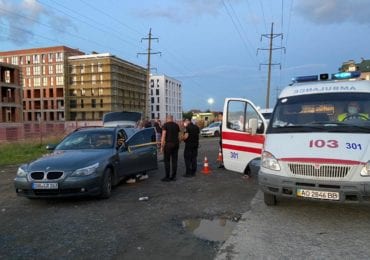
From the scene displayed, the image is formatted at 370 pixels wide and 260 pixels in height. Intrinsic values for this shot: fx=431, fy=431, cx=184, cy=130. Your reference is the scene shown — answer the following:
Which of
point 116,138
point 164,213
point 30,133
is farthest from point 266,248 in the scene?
point 30,133

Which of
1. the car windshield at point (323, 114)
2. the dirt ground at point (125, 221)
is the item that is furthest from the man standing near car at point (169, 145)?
the car windshield at point (323, 114)

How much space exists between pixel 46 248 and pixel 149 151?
6006mm

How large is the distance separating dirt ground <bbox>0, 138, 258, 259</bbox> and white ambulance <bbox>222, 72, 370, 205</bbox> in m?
1.20

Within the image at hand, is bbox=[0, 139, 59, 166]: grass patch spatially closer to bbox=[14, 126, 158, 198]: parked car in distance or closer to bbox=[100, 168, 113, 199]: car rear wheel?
bbox=[14, 126, 158, 198]: parked car in distance

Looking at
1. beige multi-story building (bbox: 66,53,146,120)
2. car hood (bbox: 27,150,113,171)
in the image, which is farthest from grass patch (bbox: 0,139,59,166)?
beige multi-story building (bbox: 66,53,146,120)

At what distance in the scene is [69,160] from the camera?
8594 mm

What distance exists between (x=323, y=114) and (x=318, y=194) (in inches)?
68.2

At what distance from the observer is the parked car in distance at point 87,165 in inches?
321

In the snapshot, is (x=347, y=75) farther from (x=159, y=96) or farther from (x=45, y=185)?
(x=159, y=96)

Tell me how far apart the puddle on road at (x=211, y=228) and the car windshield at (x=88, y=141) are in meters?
3.71

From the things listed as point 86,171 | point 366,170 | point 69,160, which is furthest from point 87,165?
point 366,170

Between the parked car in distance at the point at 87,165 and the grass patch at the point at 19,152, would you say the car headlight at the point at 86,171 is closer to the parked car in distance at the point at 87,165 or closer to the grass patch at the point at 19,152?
the parked car in distance at the point at 87,165

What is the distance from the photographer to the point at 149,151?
11.5m

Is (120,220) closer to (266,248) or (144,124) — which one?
(266,248)
